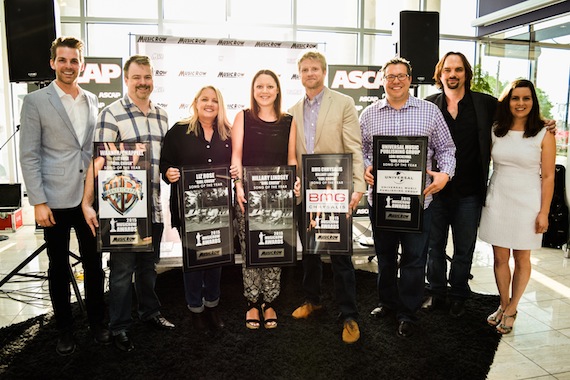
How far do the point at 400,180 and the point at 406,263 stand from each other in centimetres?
55

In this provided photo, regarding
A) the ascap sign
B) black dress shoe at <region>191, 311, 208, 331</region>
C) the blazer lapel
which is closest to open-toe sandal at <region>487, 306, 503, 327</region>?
black dress shoe at <region>191, 311, 208, 331</region>

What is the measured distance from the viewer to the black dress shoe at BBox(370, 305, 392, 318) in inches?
119

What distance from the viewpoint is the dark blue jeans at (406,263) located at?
2684 mm

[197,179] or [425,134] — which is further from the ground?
[425,134]

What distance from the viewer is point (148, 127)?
8.41 feet

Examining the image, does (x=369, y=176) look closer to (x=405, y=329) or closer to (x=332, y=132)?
(x=332, y=132)

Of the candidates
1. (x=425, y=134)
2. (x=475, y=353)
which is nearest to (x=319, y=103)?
(x=425, y=134)

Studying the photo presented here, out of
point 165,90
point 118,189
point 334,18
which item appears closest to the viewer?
point 118,189

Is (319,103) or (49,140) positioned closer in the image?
(49,140)

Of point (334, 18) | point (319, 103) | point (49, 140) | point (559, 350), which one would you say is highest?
point (334, 18)

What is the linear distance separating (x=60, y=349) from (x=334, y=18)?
262 inches

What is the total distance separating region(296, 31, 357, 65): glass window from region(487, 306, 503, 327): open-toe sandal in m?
5.38

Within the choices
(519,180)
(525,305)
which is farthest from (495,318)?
(519,180)

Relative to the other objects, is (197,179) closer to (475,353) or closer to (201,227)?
(201,227)
